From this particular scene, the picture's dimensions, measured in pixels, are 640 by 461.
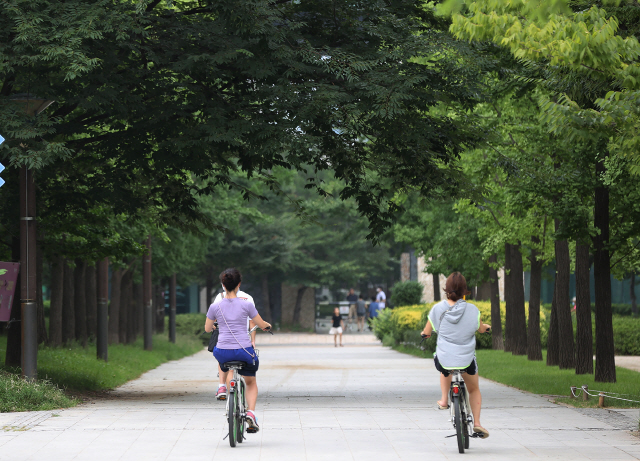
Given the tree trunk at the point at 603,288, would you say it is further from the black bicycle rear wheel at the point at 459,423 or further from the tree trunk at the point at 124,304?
the tree trunk at the point at 124,304

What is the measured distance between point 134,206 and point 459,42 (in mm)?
5848

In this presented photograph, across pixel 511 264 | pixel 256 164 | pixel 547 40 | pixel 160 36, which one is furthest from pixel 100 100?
pixel 511 264

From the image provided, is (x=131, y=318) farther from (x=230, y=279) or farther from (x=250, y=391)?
(x=230, y=279)

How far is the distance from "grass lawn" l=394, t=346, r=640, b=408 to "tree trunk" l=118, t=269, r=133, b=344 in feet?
37.8

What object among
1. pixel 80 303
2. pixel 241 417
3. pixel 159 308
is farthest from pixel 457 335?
pixel 159 308

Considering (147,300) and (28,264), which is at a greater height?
(28,264)

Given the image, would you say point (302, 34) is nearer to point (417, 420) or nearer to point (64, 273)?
point (417, 420)

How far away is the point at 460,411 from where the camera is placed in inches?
342

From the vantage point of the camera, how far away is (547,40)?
8969 millimetres

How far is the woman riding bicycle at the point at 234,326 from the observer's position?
9062 millimetres

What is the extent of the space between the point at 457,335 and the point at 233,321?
2.10 metres

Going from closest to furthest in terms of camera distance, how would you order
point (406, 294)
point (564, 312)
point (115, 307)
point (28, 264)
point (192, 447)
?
point (192, 447), point (28, 264), point (564, 312), point (115, 307), point (406, 294)

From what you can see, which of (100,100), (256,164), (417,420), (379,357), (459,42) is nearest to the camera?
(417,420)

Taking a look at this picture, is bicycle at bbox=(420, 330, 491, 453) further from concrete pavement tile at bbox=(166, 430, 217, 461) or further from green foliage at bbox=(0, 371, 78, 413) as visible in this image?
green foliage at bbox=(0, 371, 78, 413)
